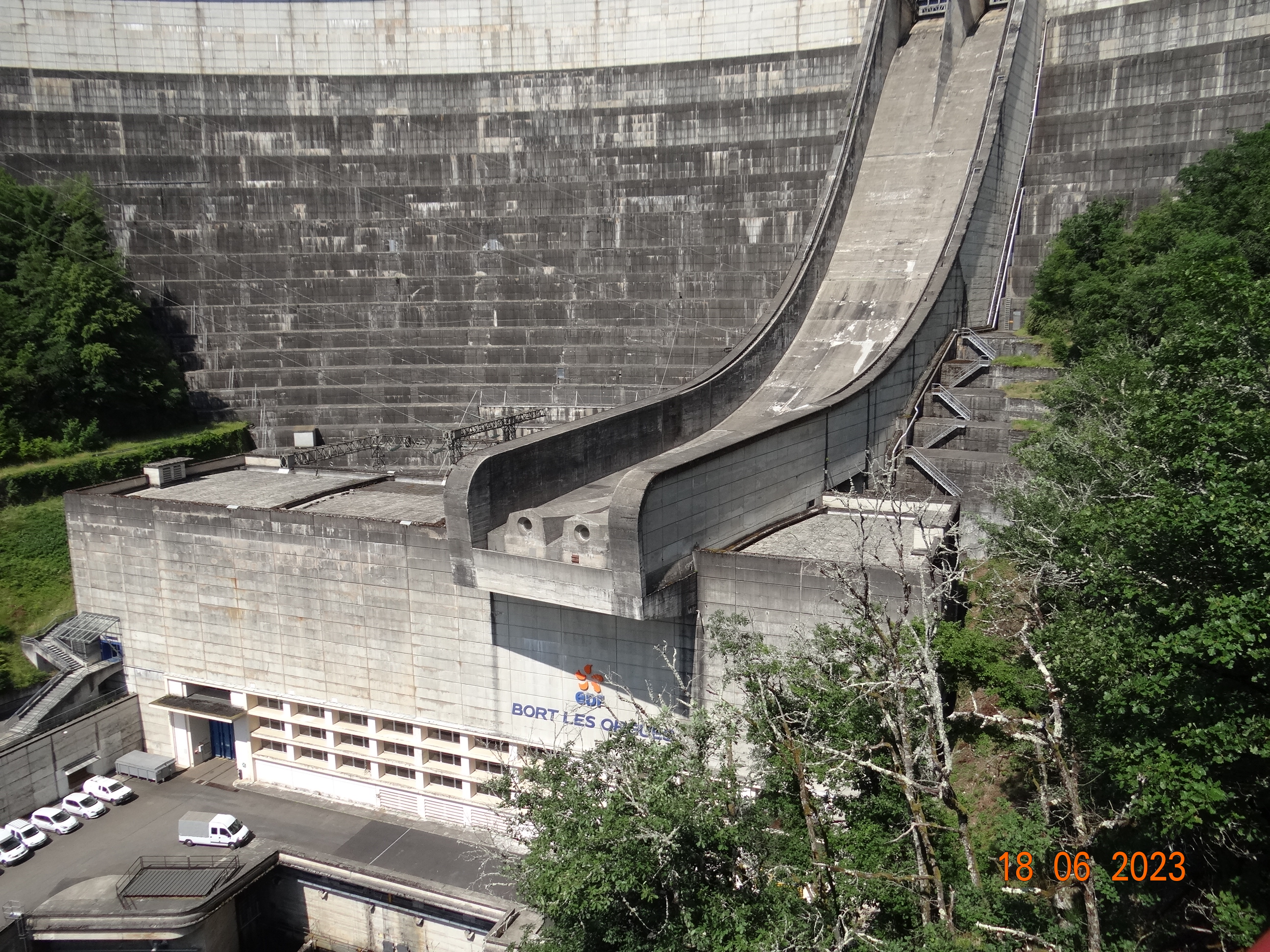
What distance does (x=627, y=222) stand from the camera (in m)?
32.2

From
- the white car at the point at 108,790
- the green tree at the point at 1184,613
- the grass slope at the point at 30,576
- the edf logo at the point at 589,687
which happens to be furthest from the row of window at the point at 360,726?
the green tree at the point at 1184,613

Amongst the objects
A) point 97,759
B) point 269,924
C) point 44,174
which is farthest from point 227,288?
point 269,924

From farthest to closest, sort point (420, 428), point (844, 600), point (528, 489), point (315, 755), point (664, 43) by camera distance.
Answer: point (664, 43), point (420, 428), point (315, 755), point (528, 489), point (844, 600)

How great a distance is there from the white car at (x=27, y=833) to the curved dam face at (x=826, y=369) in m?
11.9

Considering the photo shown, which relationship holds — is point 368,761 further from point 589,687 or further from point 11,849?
point 11,849

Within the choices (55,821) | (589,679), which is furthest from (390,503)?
(55,821)

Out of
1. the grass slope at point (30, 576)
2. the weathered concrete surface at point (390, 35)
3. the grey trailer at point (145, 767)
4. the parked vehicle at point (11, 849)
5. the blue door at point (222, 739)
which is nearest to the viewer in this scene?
the parked vehicle at point (11, 849)

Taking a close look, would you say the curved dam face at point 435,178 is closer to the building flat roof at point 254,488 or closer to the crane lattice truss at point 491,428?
the crane lattice truss at point 491,428

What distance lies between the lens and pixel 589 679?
1831cm

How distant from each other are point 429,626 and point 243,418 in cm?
1471

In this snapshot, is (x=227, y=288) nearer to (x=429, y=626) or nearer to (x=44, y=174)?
(x=44, y=174)

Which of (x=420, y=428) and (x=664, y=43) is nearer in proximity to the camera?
(x=420, y=428)

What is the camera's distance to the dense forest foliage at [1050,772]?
9.95 m
